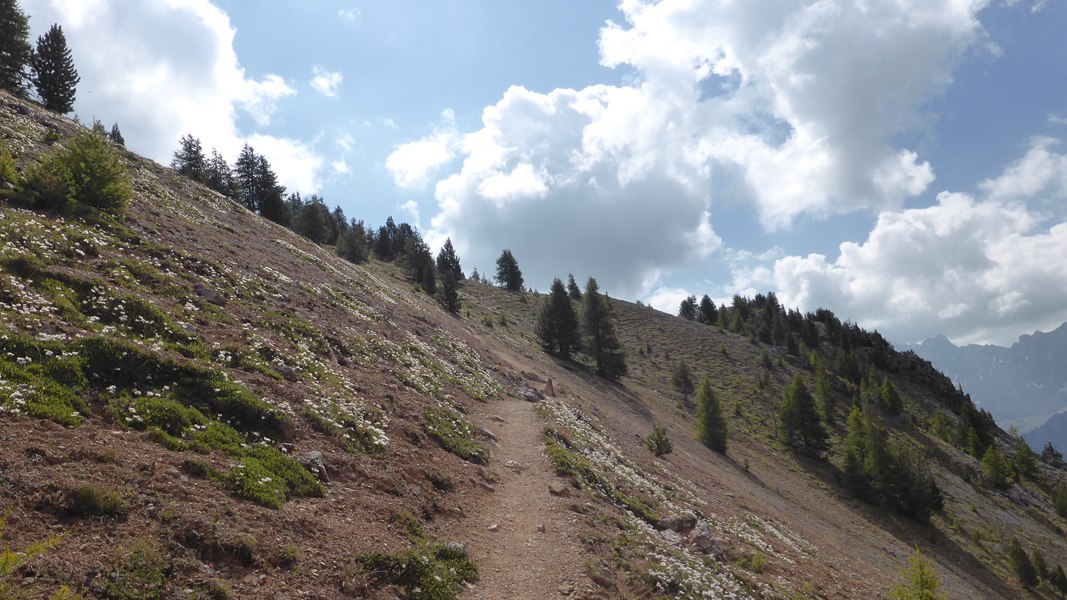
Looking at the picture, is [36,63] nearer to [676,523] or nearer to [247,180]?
[247,180]

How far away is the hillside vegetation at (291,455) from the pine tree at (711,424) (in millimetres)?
8365

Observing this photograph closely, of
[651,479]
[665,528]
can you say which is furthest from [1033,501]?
[665,528]

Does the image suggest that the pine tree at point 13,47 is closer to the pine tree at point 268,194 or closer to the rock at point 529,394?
the pine tree at point 268,194

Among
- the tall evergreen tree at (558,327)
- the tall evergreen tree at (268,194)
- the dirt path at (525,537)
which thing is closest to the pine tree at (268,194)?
the tall evergreen tree at (268,194)

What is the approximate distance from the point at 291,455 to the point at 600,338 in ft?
208

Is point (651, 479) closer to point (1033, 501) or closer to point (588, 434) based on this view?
point (588, 434)

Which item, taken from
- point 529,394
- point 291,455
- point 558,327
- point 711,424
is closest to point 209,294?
point 291,455

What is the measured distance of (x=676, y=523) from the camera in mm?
20328

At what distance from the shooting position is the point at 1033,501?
72375 millimetres

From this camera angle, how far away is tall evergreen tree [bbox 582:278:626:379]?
73500mm

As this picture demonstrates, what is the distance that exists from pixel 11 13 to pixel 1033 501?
142021 millimetres

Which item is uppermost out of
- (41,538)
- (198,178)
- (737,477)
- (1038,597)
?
(198,178)

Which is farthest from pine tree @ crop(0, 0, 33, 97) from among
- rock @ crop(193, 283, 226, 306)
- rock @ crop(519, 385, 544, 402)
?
rock @ crop(519, 385, 544, 402)

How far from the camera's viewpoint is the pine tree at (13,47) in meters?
48.9
